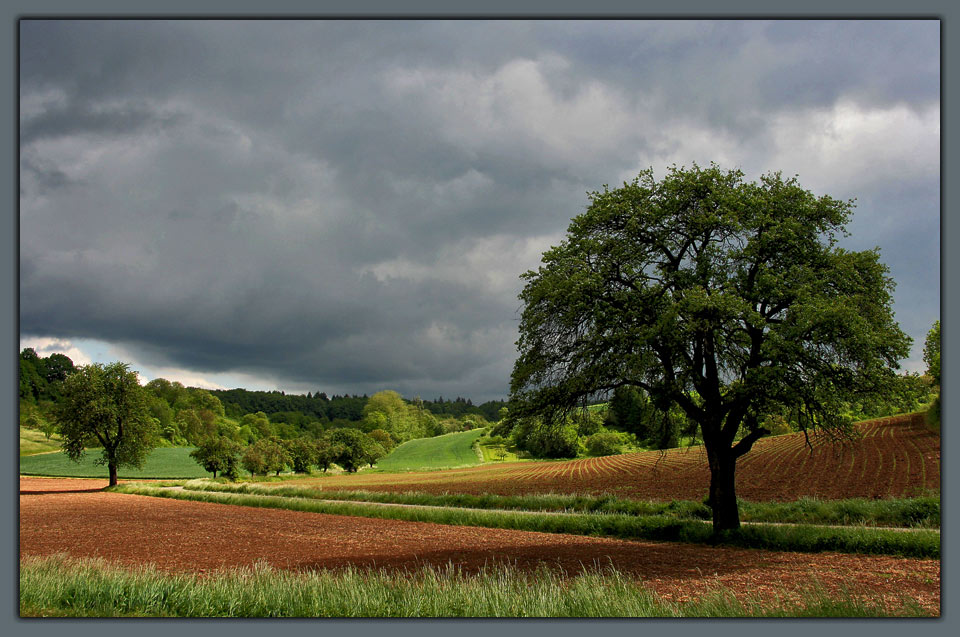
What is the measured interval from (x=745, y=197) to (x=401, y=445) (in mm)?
90682

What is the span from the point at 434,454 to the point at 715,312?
8391 cm

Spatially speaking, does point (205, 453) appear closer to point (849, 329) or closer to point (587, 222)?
point (587, 222)

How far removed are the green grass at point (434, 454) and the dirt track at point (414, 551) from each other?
58.3 m

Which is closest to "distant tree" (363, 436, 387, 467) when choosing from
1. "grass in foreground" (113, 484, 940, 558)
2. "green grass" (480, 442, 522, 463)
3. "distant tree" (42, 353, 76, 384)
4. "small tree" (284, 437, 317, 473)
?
A: "small tree" (284, 437, 317, 473)

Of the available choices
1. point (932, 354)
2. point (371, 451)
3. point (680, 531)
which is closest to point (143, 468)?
point (371, 451)

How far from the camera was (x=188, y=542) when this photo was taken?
18.8 meters

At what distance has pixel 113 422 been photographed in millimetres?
42156

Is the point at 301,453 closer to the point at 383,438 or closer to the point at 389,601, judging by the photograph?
the point at 383,438

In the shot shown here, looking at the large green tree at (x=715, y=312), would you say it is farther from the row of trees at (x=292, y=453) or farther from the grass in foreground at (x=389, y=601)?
the row of trees at (x=292, y=453)

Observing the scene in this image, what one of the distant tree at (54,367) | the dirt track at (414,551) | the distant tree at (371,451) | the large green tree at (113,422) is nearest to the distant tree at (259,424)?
the large green tree at (113,422)

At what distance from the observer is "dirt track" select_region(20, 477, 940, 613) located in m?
10.6

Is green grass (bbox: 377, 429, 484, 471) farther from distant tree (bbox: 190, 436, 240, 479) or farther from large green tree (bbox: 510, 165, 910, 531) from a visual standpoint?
large green tree (bbox: 510, 165, 910, 531)

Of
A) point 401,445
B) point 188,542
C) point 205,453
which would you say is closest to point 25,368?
point 188,542

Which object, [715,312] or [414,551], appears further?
[414,551]
